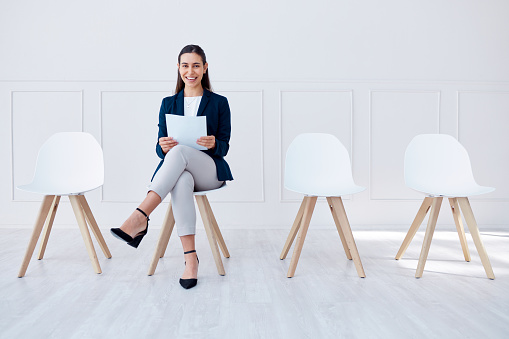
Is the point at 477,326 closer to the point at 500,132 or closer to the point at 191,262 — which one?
the point at 191,262

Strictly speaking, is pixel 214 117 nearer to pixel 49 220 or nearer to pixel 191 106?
pixel 191 106

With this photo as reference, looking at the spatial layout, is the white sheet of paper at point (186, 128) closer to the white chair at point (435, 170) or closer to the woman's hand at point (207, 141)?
the woman's hand at point (207, 141)

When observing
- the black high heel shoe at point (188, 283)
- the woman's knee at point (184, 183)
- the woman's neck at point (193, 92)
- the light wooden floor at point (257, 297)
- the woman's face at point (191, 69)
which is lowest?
the light wooden floor at point (257, 297)

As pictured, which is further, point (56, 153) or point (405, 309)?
point (56, 153)

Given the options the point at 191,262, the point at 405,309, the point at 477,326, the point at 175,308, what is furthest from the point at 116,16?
the point at 477,326

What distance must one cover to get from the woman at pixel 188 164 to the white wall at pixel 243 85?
3.70 ft

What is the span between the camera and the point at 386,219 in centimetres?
341

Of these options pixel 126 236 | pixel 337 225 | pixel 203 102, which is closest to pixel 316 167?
pixel 337 225

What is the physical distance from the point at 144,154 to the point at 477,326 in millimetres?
2644

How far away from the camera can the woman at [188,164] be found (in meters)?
1.83

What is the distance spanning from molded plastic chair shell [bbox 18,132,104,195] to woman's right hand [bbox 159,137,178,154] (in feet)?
1.83

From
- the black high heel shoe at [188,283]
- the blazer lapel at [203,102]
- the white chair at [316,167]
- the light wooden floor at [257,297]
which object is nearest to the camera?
the light wooden floor at [257,297]

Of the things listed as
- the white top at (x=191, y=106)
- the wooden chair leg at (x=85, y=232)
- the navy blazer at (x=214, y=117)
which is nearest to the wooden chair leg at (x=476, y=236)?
the navy blazer at (x=214, y=117)

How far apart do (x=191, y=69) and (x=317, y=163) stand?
87 centimetres
